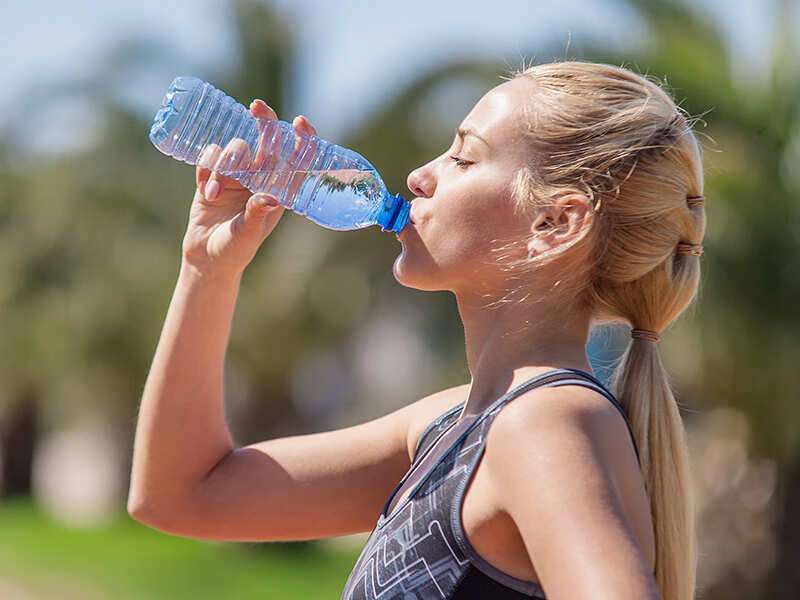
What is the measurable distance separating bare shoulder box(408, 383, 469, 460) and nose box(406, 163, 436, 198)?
0.43m

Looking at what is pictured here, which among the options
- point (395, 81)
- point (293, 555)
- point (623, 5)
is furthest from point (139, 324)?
point (623, 5)

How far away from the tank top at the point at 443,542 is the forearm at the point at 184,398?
1.97 feet

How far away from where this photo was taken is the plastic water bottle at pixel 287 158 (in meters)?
2.65

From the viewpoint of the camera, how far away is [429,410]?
8.06 feet

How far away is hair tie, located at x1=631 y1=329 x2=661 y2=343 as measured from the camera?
2201mm

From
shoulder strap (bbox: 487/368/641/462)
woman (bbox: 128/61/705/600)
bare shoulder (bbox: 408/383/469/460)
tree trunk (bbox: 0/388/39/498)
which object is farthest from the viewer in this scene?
tree trunk (bbox: 0/388/39/498)

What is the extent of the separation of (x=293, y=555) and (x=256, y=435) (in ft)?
4.38

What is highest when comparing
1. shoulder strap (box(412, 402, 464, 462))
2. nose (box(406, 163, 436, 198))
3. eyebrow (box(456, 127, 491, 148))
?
eyebrow (box(456, 127, 491, 148))

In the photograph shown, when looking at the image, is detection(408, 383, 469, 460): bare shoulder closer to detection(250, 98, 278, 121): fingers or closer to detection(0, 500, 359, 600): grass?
detection(250, 98, 278, 121): fingers

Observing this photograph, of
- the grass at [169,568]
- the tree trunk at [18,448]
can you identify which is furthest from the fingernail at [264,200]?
the tree trunk at [18,448]

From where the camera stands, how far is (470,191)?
213 cm

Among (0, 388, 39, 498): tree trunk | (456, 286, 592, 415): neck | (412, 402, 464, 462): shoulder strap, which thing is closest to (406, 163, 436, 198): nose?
(456, 286, 592, 415): neck

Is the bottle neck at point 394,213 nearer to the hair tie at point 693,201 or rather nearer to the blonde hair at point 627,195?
the blonde hair at point 627,195

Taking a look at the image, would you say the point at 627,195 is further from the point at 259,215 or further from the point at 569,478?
the point at 259,215
